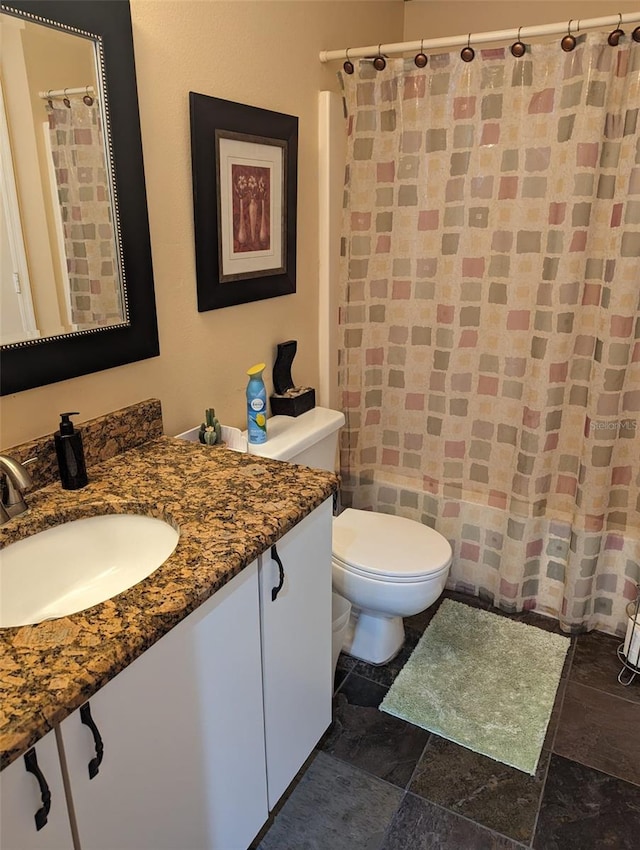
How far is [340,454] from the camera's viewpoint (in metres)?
2.61

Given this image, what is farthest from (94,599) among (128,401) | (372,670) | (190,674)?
(372,670)

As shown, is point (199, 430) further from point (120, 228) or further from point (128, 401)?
point (120, 228)

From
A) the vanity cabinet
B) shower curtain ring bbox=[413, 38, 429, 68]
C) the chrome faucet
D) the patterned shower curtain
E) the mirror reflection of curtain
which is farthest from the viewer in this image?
shower curtain ring bbox=[413, 38, 429, 68]

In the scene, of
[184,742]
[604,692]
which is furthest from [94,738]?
[604,692]

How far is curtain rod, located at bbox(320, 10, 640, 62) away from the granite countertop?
1.45 metres

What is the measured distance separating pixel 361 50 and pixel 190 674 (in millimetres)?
1998

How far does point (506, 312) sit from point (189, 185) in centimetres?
115

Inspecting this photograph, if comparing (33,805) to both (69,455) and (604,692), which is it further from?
(604,692)

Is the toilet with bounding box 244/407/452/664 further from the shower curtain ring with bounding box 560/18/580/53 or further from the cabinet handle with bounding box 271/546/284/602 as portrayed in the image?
the shower curtain ring with bounding box 560/18/580/53

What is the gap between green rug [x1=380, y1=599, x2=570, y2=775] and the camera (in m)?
1.79

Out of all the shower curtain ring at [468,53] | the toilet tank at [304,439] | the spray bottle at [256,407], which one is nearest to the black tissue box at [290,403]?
the toilet tank at [304,439]

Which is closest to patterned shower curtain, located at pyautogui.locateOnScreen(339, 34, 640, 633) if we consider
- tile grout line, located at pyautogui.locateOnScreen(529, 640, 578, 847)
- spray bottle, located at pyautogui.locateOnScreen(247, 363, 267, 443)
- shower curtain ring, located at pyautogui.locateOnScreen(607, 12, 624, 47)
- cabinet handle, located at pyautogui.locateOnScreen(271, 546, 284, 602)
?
shower curtain ring, located at pyautogui.locateOnScreen(607, 12, 624, 47)

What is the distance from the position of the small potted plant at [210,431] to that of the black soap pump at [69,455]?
1.45 ft

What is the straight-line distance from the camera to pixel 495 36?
186cm
